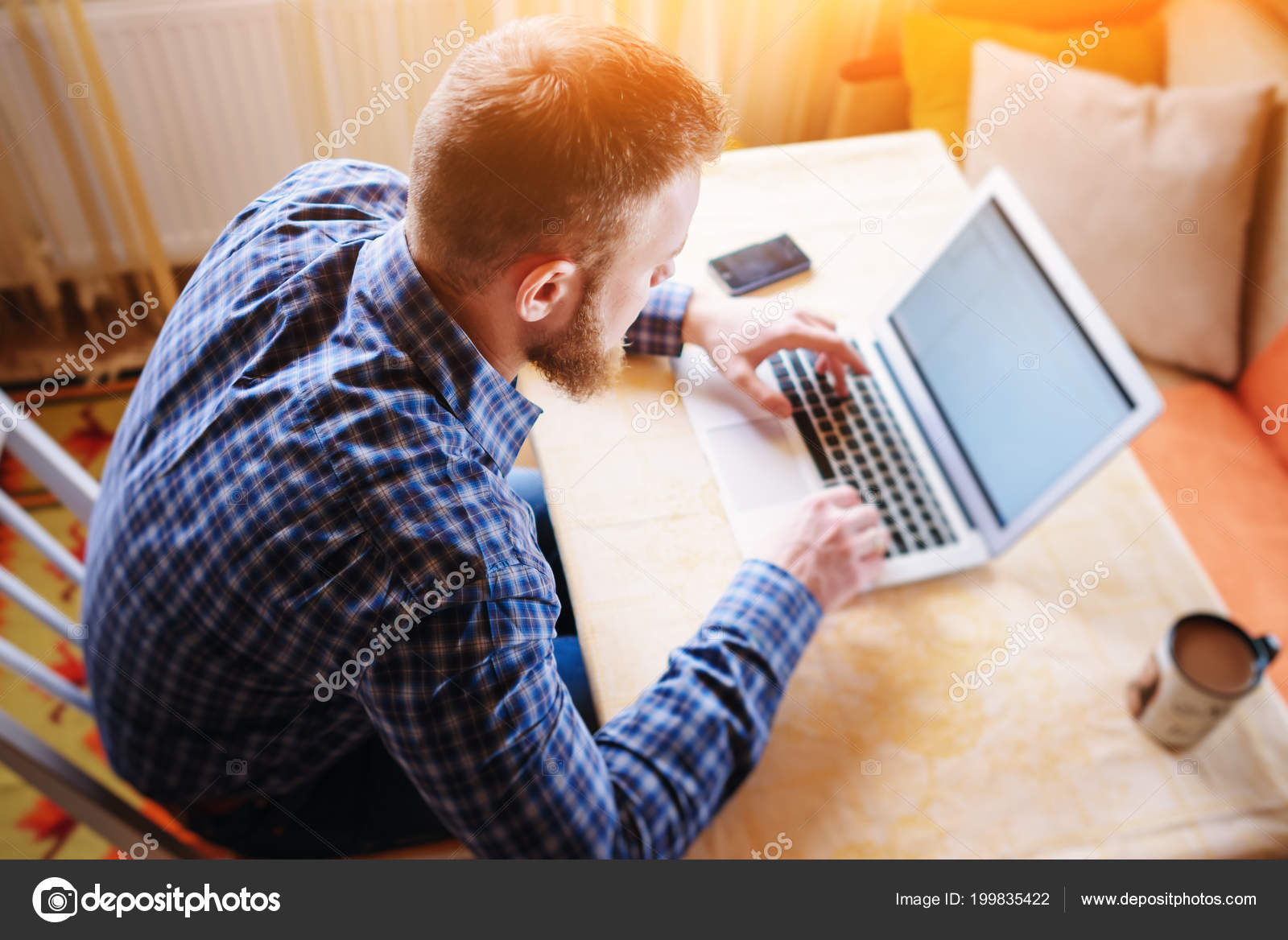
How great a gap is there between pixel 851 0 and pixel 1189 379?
0.96m

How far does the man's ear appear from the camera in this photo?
2.51 feet

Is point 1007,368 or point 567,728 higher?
point 1007,368

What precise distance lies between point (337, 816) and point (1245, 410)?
4.72 ft

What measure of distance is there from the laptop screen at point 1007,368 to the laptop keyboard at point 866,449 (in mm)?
54

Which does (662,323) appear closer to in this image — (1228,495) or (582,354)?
(582,354)

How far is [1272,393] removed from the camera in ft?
4.50

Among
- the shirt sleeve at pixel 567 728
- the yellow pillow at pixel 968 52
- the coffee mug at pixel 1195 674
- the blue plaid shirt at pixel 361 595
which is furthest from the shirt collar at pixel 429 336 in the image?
the yellow pillow at pixel 968 52

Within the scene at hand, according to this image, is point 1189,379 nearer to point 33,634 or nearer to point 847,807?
point 847,807

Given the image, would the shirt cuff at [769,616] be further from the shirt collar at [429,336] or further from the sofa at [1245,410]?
the sofa at [1245,410]

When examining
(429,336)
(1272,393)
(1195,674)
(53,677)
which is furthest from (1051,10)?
(53,677)

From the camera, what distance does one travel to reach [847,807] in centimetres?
80
